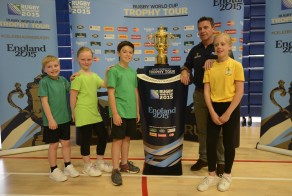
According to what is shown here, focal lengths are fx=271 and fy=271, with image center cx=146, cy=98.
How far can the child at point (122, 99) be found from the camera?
243 centimetres

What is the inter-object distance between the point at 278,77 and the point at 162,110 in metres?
1.76

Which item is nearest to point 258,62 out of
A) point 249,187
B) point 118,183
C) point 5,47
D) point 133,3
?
point 133,3

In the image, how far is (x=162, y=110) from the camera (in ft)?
→ 8.13

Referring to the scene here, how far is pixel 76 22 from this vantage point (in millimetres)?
3688

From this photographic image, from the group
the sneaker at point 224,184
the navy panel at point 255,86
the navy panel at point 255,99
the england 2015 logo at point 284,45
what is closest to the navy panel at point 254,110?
the navy panel at point 255,99

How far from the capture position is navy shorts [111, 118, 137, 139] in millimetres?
2492

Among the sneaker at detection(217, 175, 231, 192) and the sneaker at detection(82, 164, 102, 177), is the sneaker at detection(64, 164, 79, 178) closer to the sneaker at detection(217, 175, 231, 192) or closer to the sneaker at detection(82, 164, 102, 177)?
the sneaker at detection(82, 164, 102, 177)

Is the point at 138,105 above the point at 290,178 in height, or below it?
above

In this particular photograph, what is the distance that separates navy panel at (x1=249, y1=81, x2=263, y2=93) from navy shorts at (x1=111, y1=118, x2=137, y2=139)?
3.33m

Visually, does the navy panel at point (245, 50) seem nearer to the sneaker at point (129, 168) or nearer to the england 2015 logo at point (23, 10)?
the sneaker at point (129, 168)

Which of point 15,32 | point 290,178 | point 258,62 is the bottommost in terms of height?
point 290,178

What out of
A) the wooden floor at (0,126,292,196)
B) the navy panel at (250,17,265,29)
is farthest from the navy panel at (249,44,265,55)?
the wooden floor at (0,126,292,196)

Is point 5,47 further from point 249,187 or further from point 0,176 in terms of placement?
point 249,187

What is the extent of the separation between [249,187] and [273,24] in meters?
2.02
